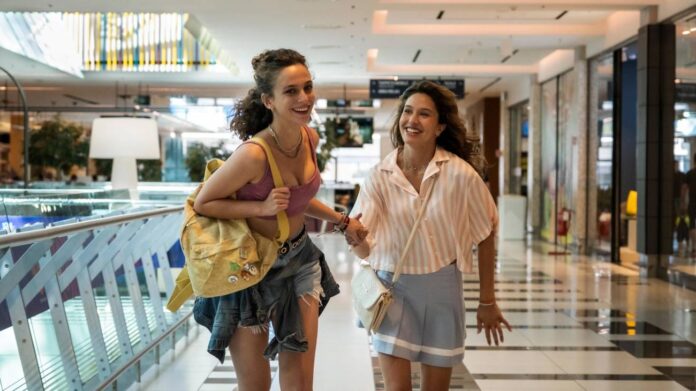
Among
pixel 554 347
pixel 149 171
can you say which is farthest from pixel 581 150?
pixel 149 171

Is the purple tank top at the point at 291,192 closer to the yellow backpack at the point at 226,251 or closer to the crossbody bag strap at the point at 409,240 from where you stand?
the yellow backpack at the point at 226,251

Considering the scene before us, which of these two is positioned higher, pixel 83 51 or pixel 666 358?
pixel 83 51

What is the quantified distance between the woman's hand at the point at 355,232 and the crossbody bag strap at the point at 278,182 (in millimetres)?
329

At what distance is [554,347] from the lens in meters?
6.48

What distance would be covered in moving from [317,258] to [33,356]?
129 cm

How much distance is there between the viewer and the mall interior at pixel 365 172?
15.0 feet

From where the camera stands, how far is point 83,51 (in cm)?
2036

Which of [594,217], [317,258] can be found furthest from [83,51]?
[317,258]

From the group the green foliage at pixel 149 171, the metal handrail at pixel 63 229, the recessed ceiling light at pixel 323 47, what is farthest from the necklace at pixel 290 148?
the green foliage at pixel 149 171

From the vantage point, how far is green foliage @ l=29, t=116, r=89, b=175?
22781mm

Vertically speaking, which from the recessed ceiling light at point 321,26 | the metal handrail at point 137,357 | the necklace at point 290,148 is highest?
the recessed ceiling light at point 321,26

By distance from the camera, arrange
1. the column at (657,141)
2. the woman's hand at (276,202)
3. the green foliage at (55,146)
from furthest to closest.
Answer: the green foliage at (55,146) < the column at (657,141) < the woman's hand at (276,202)

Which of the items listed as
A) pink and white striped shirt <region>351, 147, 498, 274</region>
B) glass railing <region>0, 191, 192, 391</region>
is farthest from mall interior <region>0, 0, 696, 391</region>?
pink and white striped shirt <region>351, 147, 498, 274</region>

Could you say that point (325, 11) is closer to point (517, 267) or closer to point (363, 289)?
point (517, 267)
